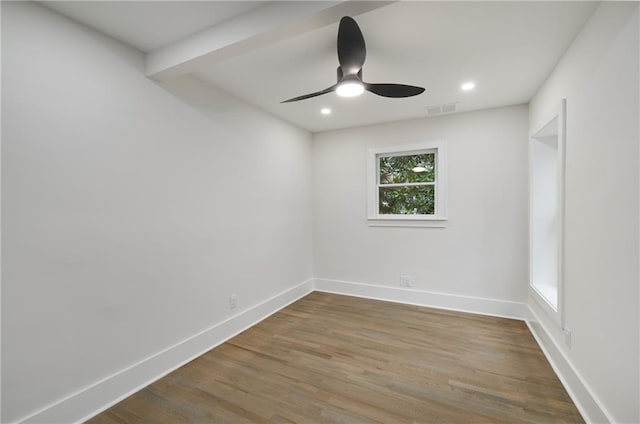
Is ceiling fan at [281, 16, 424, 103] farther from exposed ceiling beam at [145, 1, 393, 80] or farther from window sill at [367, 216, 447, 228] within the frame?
window sill at [367, 216, 447, 228]

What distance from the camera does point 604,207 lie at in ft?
5.26

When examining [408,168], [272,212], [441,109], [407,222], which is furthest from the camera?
[408,168]

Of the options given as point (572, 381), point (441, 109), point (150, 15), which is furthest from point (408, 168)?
point (150, 15)

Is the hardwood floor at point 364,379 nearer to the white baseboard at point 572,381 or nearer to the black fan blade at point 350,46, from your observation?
the white baseboard at point 572,381

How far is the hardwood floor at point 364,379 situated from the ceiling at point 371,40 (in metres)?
2.41

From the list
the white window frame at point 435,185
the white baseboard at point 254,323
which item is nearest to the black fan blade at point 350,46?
the white window frame at point 435,185

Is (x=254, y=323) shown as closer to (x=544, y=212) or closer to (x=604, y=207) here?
(x=604, y=207)

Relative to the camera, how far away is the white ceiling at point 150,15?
1.70 m

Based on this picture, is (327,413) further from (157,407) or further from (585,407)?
(585,407)

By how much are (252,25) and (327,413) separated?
252 centimetres

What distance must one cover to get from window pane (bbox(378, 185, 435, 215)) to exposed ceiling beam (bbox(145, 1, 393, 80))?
2.84 meters

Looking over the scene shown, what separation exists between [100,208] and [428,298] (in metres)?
3.71

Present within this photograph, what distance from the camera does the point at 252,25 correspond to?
5.74 feet

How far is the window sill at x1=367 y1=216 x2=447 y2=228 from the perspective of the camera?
3789 millimetres
